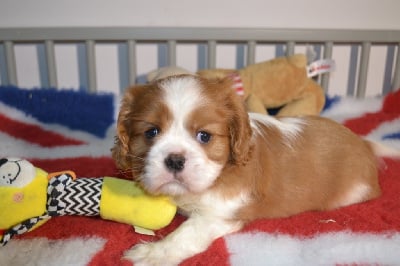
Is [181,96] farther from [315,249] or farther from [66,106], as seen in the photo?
[66,106]

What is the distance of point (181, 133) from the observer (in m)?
1.47

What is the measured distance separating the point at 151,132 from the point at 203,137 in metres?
0.19

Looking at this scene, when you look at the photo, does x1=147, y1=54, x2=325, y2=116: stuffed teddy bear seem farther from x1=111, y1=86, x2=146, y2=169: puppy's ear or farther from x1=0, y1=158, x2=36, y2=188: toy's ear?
x1=0, y1=158, x2=36, y2=188: toy's ear

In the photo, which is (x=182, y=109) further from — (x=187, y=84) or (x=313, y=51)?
(x=313, y=51)

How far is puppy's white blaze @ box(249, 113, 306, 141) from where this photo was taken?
1.80 meters

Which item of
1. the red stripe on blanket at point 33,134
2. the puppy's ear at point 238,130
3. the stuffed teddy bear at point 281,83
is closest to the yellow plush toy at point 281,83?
the stuffed teddy bear at point 281,83

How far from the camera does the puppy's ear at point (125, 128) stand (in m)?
1.59

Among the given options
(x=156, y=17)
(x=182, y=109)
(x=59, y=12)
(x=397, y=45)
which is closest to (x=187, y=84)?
(x=182, y=109)

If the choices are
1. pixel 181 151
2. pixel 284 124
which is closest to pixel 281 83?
pixel 284 124

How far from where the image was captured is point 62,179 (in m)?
1.62

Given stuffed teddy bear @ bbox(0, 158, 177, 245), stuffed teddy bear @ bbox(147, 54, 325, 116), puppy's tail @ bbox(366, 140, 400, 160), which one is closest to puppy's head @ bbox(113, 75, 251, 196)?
stuffed teddy bear @ bbox(0, 158, 177, 245)

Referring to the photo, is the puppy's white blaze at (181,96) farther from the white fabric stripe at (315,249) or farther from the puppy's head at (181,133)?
the white fabric stripe at (315,249)

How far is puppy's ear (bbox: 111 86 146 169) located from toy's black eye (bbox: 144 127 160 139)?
11 centimetres

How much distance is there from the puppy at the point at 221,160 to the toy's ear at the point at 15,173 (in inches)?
12.6
